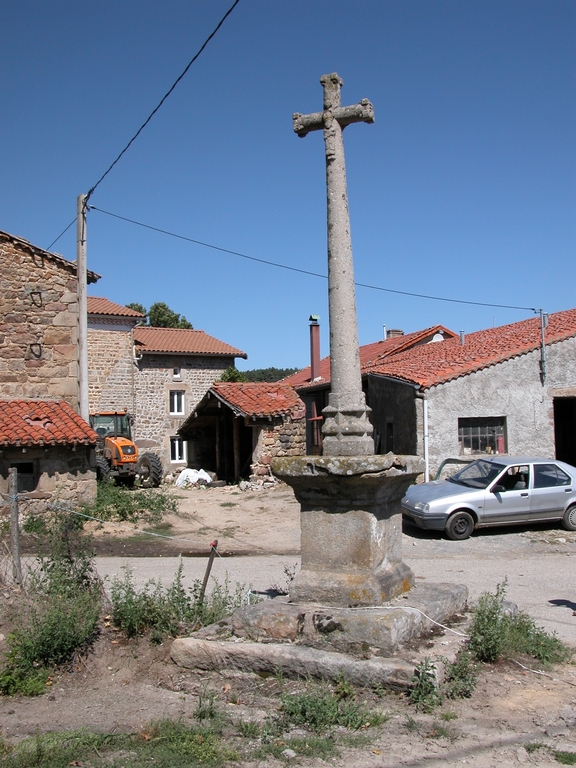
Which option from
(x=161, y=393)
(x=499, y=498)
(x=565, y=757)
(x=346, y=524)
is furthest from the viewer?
(x=161, y=393)

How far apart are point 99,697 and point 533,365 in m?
13.4

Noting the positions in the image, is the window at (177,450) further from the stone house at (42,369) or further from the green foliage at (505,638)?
the green foliage at (505,638)

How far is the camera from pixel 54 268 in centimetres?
1534

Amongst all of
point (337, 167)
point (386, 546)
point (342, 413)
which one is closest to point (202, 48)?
point (337, 167)

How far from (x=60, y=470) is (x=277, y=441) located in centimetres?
838

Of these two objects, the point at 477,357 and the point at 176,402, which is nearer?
the point at 477,357

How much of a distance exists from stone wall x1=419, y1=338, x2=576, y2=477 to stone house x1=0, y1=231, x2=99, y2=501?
7552mm

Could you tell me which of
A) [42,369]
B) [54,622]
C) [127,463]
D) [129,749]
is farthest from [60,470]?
[129,749]

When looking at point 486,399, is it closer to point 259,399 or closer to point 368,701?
point 259,399

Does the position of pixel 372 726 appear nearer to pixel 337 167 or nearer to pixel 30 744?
pixel 30 744

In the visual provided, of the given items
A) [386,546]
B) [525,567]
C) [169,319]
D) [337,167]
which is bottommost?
[525,567]

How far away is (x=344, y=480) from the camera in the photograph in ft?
15.9

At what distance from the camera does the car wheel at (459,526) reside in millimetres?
11617

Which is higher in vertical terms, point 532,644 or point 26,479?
point 26,479
